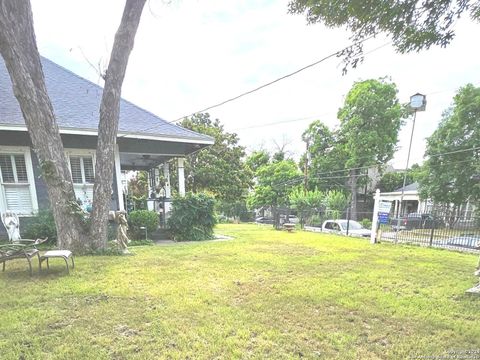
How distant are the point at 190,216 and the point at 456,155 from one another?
20438 mm

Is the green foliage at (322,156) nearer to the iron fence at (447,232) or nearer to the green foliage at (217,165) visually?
the green foliage at (217,165)

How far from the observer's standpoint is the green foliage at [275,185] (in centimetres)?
2661

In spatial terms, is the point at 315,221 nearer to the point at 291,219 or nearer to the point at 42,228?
the point at 291,219

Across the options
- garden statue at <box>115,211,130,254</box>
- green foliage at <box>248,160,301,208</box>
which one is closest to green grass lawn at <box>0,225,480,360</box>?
garden statue at <box>115,211,130,254</box>

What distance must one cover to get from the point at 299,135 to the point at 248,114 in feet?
47.1

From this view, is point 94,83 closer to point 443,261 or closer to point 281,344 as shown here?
point 281,344

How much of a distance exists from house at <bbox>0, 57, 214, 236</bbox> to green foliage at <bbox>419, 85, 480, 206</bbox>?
742 inches

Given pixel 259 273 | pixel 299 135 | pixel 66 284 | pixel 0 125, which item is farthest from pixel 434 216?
pixel 299 135

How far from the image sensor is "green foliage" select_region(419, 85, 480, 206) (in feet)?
59.1

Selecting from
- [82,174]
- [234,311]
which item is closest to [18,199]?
[82,174]

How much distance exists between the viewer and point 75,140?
7773 mm

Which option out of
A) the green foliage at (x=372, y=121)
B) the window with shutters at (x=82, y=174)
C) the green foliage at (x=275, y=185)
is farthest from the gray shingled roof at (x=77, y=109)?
the green foliage at (x=372, y=121)

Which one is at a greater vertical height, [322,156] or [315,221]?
[322,156]

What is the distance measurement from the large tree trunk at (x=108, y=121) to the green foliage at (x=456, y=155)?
2049 cm
